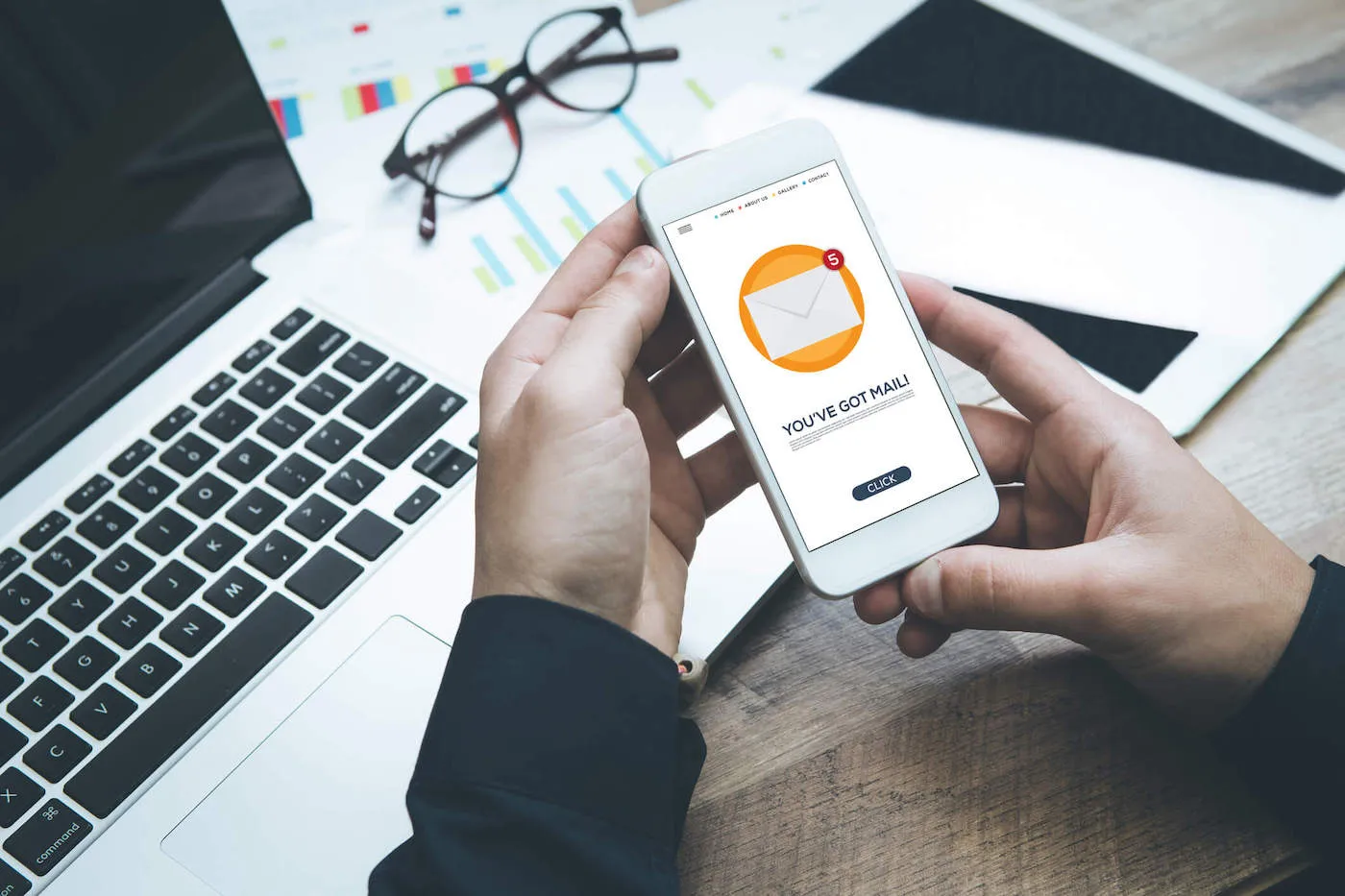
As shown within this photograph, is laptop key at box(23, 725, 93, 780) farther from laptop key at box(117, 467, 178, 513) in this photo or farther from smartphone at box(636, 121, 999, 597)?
smartphone at box(636, 121, 999, 597)

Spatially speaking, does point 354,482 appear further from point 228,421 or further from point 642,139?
point 642,139

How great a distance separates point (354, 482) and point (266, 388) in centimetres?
10

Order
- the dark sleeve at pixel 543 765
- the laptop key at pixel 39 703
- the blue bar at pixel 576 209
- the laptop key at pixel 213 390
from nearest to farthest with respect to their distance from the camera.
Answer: the dark sleeve at pixel 543 765 < the laptop key at pixel 39 703 < the laptop key at pixel 213 390 < the blue bar at pixel 576 209

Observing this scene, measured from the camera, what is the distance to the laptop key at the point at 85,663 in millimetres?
559

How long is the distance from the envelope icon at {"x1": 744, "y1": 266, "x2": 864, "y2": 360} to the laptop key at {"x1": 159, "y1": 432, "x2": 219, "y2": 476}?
0.35 metres

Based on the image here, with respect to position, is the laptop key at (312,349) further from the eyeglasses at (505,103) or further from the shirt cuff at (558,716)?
the shirt cuff at (558,716)

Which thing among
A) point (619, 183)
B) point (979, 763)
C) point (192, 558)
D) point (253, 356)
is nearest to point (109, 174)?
point (253, 356)

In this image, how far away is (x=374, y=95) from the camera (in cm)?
85

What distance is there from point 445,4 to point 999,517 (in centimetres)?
65

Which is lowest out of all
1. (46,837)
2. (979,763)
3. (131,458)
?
(979,763)

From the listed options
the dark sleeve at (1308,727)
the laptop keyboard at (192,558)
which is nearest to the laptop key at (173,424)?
the laptop keyboard at (192,558)

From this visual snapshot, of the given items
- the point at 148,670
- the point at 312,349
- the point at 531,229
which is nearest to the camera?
the point at 148,670

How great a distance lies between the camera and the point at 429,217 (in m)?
0.77

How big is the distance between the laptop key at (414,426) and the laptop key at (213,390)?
11cm
